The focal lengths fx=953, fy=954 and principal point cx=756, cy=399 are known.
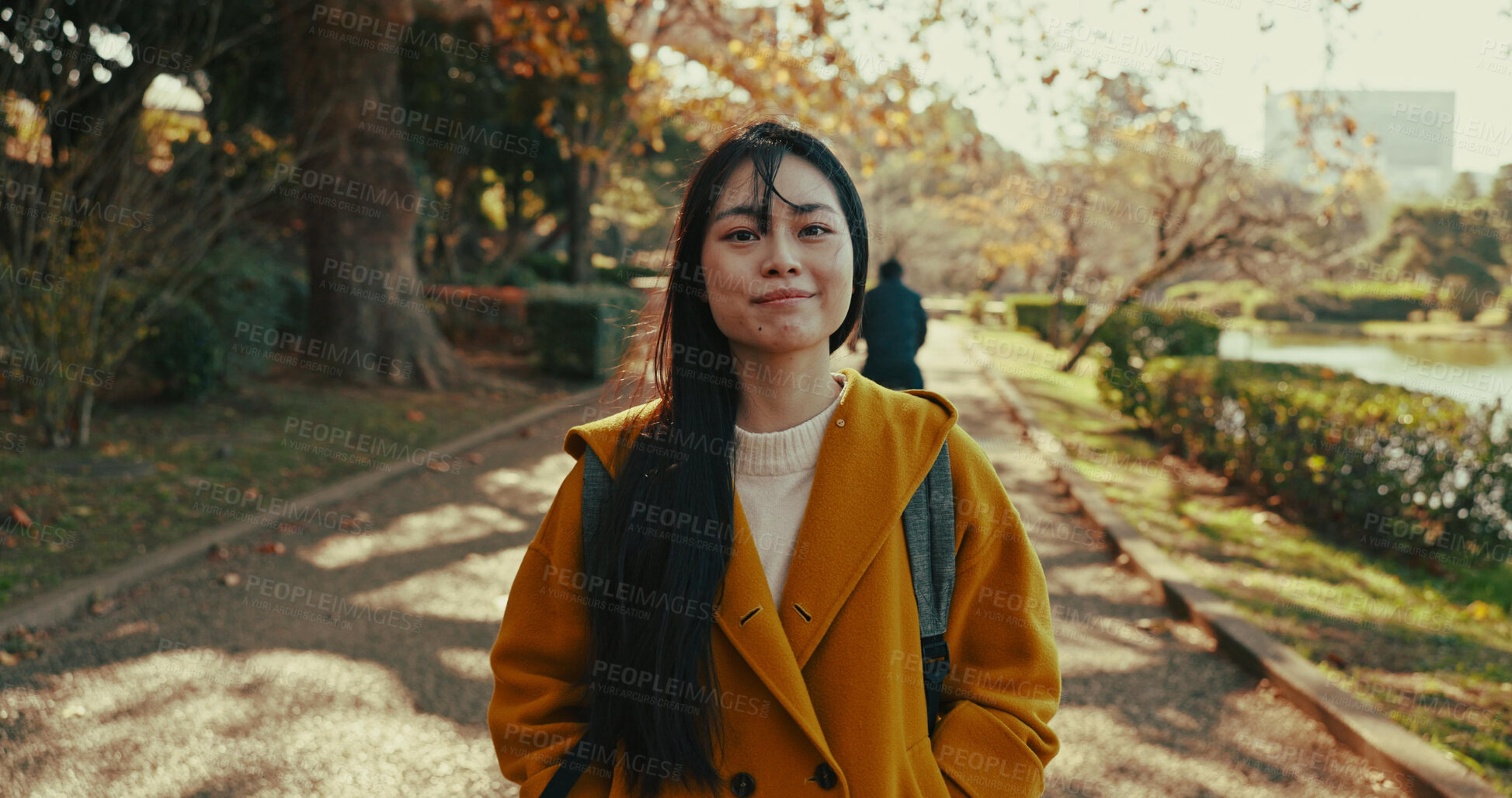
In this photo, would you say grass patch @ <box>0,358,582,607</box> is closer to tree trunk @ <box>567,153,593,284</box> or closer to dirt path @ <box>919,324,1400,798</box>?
dirt path @ <box>919,324,1400,798</box>

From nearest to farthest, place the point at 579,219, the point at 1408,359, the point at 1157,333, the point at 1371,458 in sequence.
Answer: the point at 1371,458 < the point at 1408,359 < the point at 1157,333 < the point at 579,219

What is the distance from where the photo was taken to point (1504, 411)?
617 centimetres

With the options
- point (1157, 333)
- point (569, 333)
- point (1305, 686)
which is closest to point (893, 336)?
point (1305, 686)

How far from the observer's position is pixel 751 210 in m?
1.56

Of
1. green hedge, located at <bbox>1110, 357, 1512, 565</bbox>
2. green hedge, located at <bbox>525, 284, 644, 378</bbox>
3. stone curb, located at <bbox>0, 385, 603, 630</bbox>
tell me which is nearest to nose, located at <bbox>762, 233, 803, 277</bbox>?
stone curb, located at <bbox>0, 385, 603, 630</bbox>

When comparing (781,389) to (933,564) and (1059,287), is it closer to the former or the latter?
(933,564)

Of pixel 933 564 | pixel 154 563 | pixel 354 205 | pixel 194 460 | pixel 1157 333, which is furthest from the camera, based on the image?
pixel 1157 333

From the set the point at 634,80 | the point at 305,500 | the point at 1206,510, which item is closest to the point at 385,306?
the point at 634,80

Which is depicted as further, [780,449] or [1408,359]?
[1408,359]

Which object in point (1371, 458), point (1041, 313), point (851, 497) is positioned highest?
point (851, 497)

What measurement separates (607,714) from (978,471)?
0.74 meters

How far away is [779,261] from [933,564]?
1.86 feet

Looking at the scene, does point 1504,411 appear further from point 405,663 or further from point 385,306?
point 385,306

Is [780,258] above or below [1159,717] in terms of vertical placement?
above
